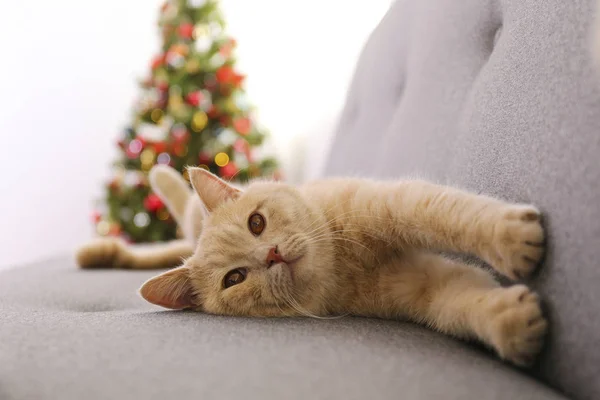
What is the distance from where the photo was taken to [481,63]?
1.01 metres

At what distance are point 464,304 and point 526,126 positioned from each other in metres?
0.26

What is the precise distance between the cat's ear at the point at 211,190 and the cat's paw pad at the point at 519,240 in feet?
1.99

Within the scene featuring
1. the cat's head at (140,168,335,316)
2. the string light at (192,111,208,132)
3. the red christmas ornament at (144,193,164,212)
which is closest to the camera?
the cat's head at (140,168,335,316)

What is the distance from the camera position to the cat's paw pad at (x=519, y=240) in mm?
629

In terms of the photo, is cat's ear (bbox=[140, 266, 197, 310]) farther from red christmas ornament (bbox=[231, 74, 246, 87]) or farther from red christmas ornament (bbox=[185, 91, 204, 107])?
red christmas ornament (bbox=[231, 74, 246, 87])

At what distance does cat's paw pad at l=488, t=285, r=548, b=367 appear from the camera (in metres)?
0.61

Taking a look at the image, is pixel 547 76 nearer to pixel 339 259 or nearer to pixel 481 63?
pixel 481 63

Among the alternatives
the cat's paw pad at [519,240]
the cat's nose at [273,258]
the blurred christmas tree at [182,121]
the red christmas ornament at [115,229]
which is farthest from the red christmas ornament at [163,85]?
the cat's paw pad at [519,240]

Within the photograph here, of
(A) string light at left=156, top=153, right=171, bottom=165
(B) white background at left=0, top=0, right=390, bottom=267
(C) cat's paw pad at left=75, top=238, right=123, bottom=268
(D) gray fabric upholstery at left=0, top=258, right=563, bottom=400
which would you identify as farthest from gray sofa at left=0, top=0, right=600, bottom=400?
(B) white background at left=0, top=0, right=390, bottom=267

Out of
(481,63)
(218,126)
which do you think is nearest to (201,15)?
(218,126)

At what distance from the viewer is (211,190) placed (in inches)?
44.3

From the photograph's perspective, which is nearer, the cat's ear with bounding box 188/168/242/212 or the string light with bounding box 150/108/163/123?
the cat's ear with bounding box 188/168/242/212

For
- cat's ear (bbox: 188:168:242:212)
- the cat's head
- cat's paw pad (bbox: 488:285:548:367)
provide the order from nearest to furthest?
cat's paw pad (bbox: 488:285:548:367)
the cat's head
cat's ear (bbox: 188:168:242:212)

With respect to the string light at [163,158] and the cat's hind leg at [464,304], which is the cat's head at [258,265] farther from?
the string light at [163,158]
